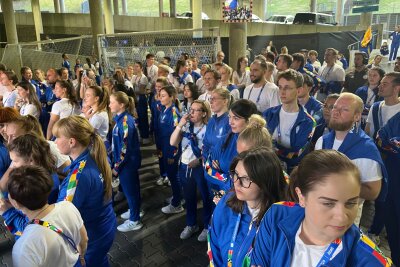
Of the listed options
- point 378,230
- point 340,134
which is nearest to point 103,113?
point 340,134

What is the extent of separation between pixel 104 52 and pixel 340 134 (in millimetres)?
6380

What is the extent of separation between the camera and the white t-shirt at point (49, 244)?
73.2 inches

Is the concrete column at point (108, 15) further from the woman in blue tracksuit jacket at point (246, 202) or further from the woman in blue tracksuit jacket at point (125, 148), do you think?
the woman in blue tracksuit jacket at point (246, 202)

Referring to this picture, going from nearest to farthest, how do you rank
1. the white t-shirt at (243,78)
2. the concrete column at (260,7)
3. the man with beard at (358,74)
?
the man with beard at (358,74)
the white t-shirt at (243,78)
the concrete column at (260,7)

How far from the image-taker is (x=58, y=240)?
1981 millimetres

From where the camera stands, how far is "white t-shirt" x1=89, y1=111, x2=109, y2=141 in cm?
414

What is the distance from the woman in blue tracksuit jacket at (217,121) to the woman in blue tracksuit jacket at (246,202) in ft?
4.87

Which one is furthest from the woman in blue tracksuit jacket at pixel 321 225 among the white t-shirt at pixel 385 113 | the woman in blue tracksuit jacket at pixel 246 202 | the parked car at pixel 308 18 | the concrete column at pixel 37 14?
the concrete column at pixel 37 14

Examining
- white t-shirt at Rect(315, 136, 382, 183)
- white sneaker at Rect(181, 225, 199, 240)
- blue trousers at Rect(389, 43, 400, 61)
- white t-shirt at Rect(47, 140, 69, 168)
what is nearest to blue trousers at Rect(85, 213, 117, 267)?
white t-shirt at Rect(47, 140, 69, 168)

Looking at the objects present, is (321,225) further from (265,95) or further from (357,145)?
(265,95)

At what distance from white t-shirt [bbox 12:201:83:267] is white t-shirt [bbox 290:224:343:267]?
1.33m

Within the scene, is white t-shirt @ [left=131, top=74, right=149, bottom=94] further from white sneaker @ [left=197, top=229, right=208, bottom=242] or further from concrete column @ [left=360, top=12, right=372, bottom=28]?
concrete column @ [left=360, top=12, right=372, bottom=28]

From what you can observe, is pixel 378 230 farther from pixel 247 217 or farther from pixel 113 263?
pixel 113 263

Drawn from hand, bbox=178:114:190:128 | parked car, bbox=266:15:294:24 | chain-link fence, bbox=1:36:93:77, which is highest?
parked car, bbox=266:15:294:24
